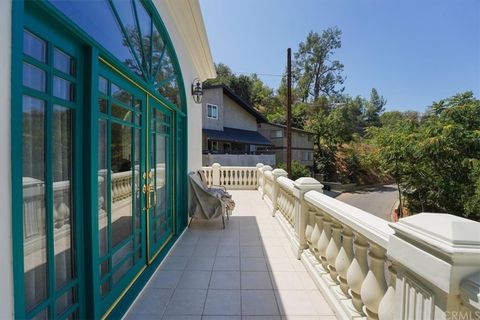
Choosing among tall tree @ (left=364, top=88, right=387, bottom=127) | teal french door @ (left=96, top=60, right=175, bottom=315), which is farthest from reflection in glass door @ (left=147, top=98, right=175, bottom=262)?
tall tree @ (left=364, top=88, right=387, bottom=127)

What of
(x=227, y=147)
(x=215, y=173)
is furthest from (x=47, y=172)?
(x=227, y=147)

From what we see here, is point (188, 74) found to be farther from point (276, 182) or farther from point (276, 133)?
point (276, 133)

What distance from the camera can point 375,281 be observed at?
1.62 m

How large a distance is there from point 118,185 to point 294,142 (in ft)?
66.1

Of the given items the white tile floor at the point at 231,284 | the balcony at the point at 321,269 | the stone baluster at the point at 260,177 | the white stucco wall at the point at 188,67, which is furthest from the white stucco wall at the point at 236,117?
the white tile floor at the point at 231,284

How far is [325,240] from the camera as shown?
8.35ft

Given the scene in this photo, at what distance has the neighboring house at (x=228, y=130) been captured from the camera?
50.6 feet

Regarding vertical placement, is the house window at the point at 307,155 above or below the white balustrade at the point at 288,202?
above

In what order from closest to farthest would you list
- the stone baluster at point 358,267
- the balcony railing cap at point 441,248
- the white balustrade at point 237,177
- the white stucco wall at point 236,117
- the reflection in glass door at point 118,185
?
the balcony railing cap at point 441,248 < the stone baluster at point 358,267 < the reflection in glass door at point 118,185 < the white balustrade at point 237,177 < the white stucco wall at point 236,117

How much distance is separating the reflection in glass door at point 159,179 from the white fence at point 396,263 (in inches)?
79.9

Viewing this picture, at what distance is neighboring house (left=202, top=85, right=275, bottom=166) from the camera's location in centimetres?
1541

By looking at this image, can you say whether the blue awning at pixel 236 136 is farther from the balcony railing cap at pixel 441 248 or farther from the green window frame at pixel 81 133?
the balcony railing cap at pixel 441 248

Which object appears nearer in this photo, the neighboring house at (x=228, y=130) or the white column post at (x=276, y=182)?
the white column post at (x=276, y=182)

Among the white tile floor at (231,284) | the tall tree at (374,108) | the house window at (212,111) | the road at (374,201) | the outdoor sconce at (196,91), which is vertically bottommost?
the road at (374,201)
